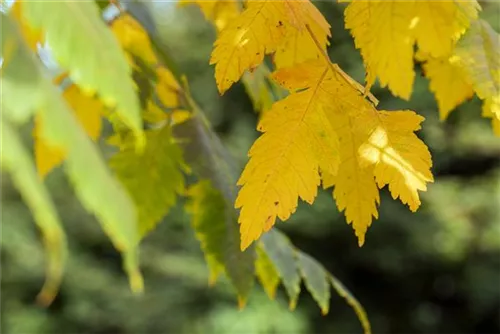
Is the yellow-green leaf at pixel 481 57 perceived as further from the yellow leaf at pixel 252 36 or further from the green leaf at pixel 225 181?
the green leaf at pixel 225 181

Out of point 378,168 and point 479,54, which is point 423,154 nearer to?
point 378,168

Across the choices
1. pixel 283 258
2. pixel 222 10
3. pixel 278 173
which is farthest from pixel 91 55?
pixel 283 258

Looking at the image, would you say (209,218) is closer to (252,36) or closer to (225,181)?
(225,181)

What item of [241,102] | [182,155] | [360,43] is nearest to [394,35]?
[360,43]

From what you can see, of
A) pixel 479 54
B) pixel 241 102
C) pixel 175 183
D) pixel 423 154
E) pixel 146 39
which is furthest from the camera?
pixel 241 102

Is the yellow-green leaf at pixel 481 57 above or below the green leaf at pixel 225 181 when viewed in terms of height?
above

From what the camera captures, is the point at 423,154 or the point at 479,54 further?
the point at 479,54

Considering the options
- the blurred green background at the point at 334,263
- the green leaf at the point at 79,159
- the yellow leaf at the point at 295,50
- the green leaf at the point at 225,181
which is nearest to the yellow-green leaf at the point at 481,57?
the yellow leaf at the point at 295,50
